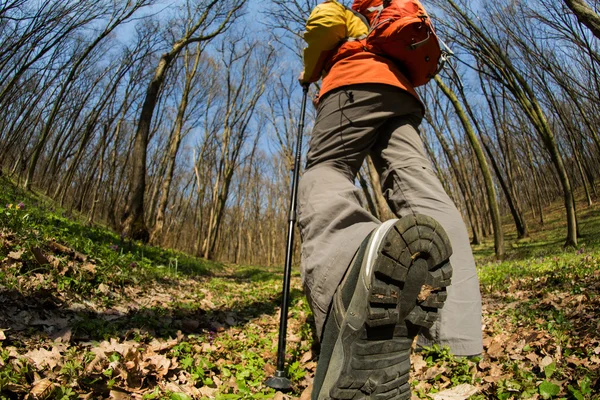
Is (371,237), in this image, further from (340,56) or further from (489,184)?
(489,184)

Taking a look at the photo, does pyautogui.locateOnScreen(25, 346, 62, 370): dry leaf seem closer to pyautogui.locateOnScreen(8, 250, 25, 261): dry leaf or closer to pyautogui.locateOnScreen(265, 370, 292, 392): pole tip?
pyautogui.locateOnScreen(265, 370, 292, 392): pole tip

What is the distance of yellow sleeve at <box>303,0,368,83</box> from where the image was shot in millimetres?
1911

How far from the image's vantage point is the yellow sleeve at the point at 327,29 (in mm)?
1911

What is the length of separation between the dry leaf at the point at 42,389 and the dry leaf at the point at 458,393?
5.00 ft

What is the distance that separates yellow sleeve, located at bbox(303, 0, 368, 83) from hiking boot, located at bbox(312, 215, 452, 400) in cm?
124

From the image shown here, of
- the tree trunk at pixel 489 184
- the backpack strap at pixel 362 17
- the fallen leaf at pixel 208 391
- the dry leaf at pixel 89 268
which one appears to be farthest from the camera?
the tree trunk at pixel 489 184

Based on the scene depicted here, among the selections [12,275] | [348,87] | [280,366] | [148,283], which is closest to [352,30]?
[348,87]

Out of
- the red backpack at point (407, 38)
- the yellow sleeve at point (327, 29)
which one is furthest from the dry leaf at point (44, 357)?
the red backpack at point (407, 38)

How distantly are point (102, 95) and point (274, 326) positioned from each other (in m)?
20.3

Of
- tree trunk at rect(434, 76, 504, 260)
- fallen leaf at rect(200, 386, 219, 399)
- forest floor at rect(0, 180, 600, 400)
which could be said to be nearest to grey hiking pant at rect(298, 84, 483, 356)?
forest floor at rect(0, 180, 600, 400)

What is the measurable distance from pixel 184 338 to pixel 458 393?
1787 millimetres

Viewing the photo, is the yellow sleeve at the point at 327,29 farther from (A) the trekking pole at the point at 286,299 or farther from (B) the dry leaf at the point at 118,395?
(B) the dry leaf at the point at 118,395

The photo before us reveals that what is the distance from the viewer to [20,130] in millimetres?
17500

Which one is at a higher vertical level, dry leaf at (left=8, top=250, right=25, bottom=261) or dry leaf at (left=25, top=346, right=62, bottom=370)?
dry leaf at (left=8, top=250, right=25, bottom=261)
